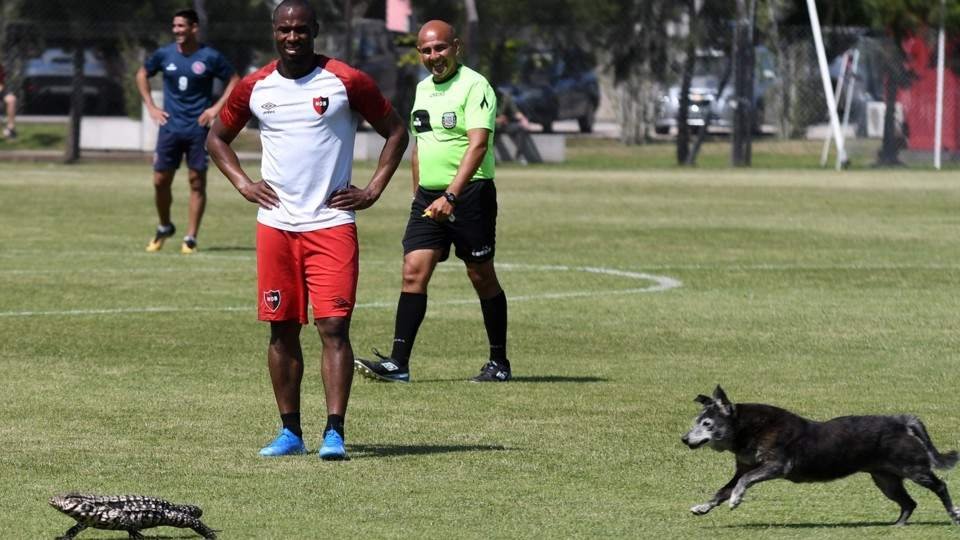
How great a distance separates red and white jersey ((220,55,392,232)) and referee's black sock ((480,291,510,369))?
2945 millimetres

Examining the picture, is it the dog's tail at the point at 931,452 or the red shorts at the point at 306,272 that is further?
the red shorts at the point at 306,272

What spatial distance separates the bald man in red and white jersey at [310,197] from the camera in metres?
8.69

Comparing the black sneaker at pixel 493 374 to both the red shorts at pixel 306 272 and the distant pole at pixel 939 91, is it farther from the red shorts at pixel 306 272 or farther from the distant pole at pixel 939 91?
the distant pole at pixel 939 91

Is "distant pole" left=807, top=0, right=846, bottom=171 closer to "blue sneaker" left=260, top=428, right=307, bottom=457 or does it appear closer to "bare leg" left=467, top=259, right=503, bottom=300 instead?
"bare leg" left=467, top=259, right=503, bottom=300

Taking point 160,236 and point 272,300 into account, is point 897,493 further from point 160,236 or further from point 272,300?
point 160,236

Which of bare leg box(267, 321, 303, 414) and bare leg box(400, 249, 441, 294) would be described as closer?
bare leg box(267, 321, 303, 414)

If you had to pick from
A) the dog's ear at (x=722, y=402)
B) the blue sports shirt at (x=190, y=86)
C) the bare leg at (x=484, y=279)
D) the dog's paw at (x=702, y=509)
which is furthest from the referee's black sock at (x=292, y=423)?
the blue sports shirt at (x=190, y=86)

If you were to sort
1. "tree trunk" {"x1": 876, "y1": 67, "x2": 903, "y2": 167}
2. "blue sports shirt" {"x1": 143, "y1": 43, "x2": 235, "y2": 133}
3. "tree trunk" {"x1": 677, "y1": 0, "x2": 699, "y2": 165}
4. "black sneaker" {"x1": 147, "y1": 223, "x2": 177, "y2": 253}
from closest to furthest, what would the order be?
"blue sports shirt" {"x1": 143, "y1": 43, "x2": 235, "y2": 133} < "black sneaker" {"x1": 147, "y1": 223, "x2": 177, "y2": 253} < "tree trunk" {"x1": 677, "y1": 0, "x2": 699, "y2": 165} < "tree trunk" {"x1": 876, "y1": 67, "x2": 903, "y2": 167}

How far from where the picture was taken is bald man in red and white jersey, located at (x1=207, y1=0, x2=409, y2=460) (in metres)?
8.69

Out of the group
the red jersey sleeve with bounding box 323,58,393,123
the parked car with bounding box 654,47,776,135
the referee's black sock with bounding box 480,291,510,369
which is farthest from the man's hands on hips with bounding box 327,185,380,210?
the parked car with bounding box 654,47,776,135

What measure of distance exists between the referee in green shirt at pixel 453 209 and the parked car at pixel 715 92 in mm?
29093

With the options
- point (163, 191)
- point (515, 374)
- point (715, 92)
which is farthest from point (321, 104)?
point (715, 92)

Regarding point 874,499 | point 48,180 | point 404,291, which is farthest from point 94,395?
point 48,180

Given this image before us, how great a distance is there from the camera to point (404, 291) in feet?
38.2
